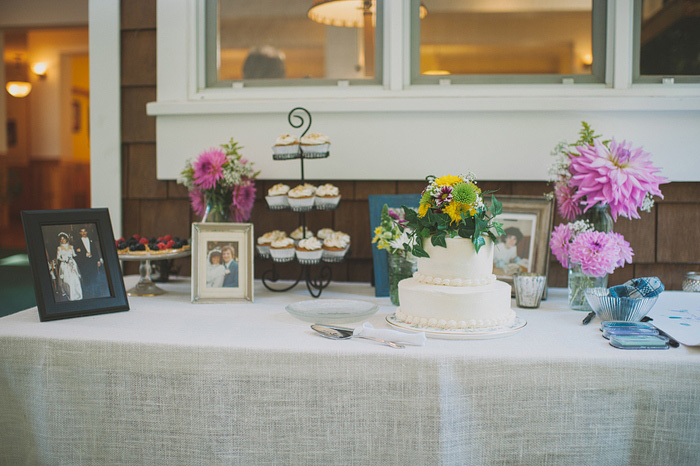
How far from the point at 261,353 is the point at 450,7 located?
136 cm

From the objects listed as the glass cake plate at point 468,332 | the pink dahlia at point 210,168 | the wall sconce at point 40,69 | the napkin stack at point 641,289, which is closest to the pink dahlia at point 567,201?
the napkin stack at point 641,289

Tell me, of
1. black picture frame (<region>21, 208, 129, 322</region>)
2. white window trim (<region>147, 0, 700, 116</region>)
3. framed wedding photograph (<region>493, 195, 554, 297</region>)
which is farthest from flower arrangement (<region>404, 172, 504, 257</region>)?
black picture frame (<region>21, 208, 129, 322</region>)

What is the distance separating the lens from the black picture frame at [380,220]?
1.62 meters

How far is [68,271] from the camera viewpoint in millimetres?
1349

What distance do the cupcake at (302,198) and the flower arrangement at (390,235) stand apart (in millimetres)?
213

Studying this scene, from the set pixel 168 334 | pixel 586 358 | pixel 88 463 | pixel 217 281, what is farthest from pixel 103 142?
pixel 586 358

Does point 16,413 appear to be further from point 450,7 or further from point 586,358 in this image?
point 450,7

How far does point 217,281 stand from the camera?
1537mm

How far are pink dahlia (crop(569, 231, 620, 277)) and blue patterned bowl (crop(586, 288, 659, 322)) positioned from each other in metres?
0.14

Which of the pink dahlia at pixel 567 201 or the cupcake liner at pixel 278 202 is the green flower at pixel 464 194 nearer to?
the pink dahlia at pixel 567 201

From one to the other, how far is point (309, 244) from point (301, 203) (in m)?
0.12

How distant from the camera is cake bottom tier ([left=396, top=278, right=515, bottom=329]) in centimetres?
117

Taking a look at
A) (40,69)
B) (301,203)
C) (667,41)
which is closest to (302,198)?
(301,203)

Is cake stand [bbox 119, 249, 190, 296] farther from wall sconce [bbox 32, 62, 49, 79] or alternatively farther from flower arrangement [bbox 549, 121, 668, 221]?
wall sconce [bbox 32, 62, 49, 79]
